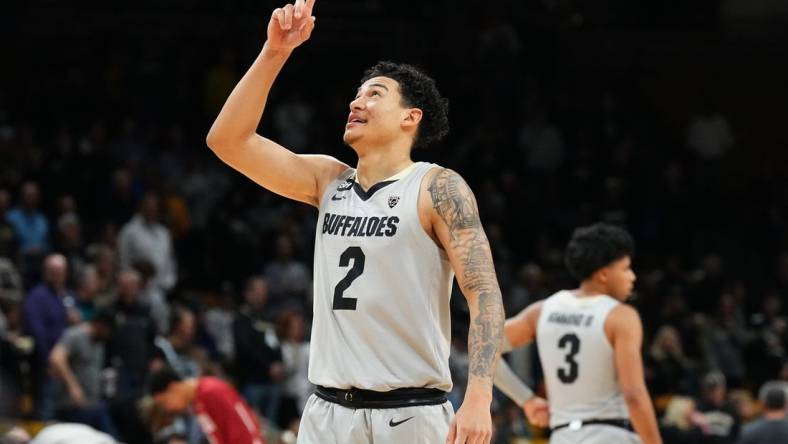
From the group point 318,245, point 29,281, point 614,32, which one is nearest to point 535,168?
point 614,32

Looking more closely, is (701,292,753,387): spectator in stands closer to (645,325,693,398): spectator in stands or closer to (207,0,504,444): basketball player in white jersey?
(645,325,693,398): spectator in stands

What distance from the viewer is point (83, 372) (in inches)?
457

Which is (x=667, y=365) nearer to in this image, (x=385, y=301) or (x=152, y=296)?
(x=152, y=296)

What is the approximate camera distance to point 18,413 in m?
11.4

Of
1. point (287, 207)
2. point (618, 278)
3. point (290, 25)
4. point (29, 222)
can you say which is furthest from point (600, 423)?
point (287, 207)

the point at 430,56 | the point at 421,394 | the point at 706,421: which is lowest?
the point at 706,421

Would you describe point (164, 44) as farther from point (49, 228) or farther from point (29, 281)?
point (29, 281)

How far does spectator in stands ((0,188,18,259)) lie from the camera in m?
12.9

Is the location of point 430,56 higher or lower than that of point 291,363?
higher

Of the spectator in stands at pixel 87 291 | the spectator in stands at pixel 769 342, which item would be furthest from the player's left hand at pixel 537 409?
the spectator in stands at pixel 769 342

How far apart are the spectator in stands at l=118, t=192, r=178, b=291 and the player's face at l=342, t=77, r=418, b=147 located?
29.4 feet

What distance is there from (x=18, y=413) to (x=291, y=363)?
2.84 meters

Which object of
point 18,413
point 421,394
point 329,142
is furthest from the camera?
point 329,142

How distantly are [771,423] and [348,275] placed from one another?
281 inches
